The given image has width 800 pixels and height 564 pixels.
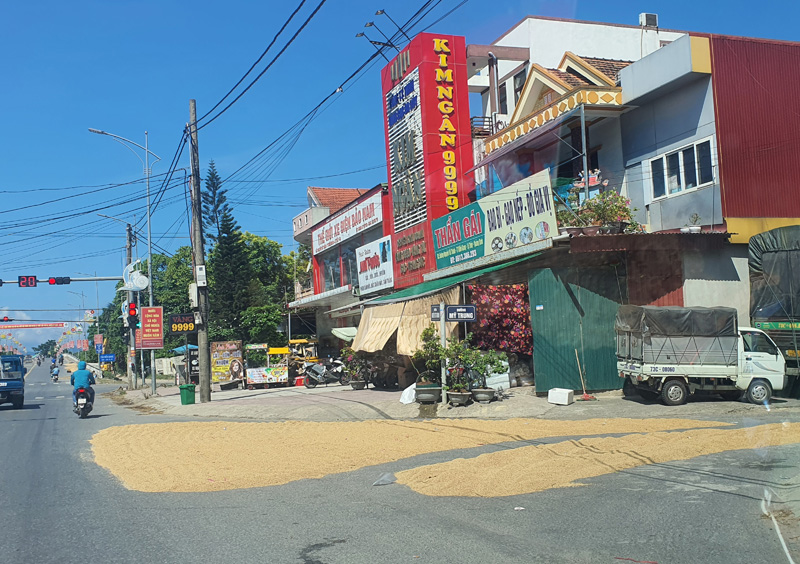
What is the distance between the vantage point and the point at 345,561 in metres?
6.17

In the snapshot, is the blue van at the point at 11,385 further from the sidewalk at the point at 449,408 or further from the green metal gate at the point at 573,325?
the green metal gate at the point at 573,325

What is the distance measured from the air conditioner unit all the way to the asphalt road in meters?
26.1

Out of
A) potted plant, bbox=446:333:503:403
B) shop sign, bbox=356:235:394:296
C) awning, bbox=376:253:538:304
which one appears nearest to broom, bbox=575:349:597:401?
potted plant, bbox=446:333:503:403

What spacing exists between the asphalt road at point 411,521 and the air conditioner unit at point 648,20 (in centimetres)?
2608

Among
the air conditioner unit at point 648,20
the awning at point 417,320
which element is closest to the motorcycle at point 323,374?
the awning at point 417,320

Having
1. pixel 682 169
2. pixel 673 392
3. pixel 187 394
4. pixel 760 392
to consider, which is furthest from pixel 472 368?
pixel 187 394

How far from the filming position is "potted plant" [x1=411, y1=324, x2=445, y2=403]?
63.0 feet

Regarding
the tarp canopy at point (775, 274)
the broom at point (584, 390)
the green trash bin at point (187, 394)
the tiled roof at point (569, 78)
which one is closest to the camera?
the tarp canopy at point (775, 274)

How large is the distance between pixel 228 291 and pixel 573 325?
34765 millimetres

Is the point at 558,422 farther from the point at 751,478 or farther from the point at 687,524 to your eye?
the point at 687,524

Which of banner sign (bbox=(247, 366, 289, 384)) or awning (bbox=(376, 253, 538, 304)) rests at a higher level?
awning (bbox=(376, 253, 538, 304))

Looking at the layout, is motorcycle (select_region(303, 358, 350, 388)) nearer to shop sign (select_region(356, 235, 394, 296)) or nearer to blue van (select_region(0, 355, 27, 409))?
shop sign (select_region(356, 235, 394, 296))

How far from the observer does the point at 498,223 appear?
23172 millimetres

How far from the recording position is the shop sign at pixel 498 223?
20391 mm
